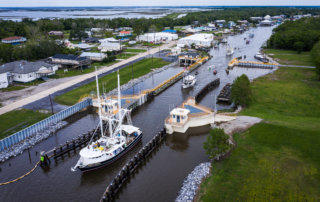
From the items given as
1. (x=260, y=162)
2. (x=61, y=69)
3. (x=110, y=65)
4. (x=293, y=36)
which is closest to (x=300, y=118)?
(x=260, y=162)

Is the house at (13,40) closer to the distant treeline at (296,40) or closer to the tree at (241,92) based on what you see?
the tree at (241,92)

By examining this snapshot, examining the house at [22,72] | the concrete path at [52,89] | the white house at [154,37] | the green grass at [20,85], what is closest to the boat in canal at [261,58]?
the concrete path at [52,89]

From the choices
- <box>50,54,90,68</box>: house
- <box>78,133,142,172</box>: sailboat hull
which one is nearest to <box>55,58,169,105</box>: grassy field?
<box>50,54,90,68</box>: house

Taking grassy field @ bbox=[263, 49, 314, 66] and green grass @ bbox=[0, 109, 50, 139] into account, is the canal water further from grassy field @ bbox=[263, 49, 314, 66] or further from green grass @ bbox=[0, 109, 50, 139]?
grassy field @ bbox=[263, 49, 314, 66]

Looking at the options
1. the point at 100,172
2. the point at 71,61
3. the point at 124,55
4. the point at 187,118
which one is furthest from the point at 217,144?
the point at 124,55

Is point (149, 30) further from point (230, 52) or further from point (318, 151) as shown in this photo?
point (318, 151)

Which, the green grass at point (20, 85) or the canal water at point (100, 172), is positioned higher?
the green grass at point (20, 85)

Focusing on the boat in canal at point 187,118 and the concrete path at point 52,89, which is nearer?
the boat in canal at point 187,118

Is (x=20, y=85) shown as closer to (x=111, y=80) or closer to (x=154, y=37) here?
(x=111, y=80)
